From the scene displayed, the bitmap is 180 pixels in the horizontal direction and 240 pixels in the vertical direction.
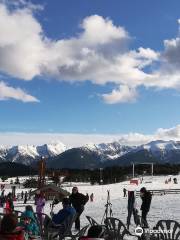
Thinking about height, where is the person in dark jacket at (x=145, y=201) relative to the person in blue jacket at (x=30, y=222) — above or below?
above

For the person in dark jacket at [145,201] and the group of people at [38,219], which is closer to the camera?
the group of people at [38,219]

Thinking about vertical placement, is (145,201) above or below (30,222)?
above

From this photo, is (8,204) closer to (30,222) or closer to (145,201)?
(145,201)

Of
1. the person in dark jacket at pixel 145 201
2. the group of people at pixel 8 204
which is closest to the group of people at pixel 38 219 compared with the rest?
the person in dark jacket at pixel 145 201

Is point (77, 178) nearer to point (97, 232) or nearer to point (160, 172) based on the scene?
point (160, 172)

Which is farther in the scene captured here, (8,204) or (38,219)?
(8,204)

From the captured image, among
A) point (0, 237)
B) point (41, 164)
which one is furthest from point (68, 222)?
point (41, 164)

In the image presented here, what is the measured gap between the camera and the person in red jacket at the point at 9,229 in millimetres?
6574

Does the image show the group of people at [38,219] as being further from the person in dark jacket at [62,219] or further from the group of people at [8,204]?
the group of people at [8,204]

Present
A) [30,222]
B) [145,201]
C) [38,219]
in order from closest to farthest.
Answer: [30,222], [38,219], [145,201]

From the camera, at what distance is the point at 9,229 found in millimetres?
6602

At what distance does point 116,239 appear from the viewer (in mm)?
9305

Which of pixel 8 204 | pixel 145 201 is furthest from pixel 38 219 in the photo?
pixel 8 204

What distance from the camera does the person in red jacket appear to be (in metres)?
6.57
